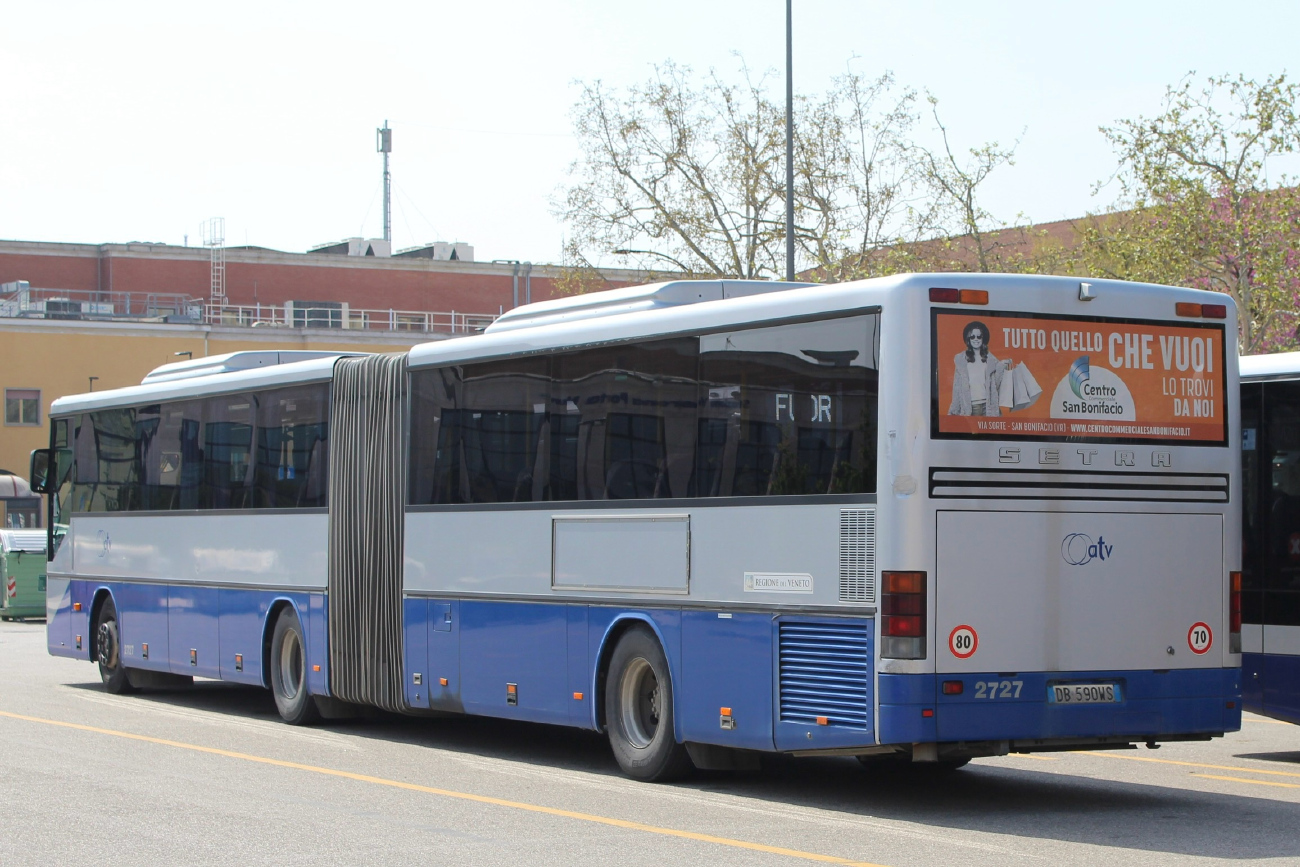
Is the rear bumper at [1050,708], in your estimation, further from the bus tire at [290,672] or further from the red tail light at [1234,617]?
the bus tire at [290,672]

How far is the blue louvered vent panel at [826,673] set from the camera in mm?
10148

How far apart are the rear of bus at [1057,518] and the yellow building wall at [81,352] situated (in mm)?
51630

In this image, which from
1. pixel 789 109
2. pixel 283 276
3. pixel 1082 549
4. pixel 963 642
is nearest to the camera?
pixel 963 642

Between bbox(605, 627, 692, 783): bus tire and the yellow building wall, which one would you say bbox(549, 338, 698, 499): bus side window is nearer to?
bbox(605, 627, 692, 783): bus tire

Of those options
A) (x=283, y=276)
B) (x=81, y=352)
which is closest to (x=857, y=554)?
(x=81, y=352)

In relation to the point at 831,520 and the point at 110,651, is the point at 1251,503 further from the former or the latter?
the point at 110,651

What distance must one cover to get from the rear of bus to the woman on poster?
11 millimetres

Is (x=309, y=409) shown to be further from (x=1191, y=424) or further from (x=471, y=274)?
(x=471, y=274)

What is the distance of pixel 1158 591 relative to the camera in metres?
10.6

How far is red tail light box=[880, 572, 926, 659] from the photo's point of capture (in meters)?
9.90

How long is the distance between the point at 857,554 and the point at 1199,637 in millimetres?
2214

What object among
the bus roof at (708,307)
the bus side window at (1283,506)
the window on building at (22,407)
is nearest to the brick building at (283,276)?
the window on building at (22,407)

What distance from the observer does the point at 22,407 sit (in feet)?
196

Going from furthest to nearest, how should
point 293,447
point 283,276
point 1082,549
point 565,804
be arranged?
point 283,276, point 293,447, point 565,804, point 1082,549
